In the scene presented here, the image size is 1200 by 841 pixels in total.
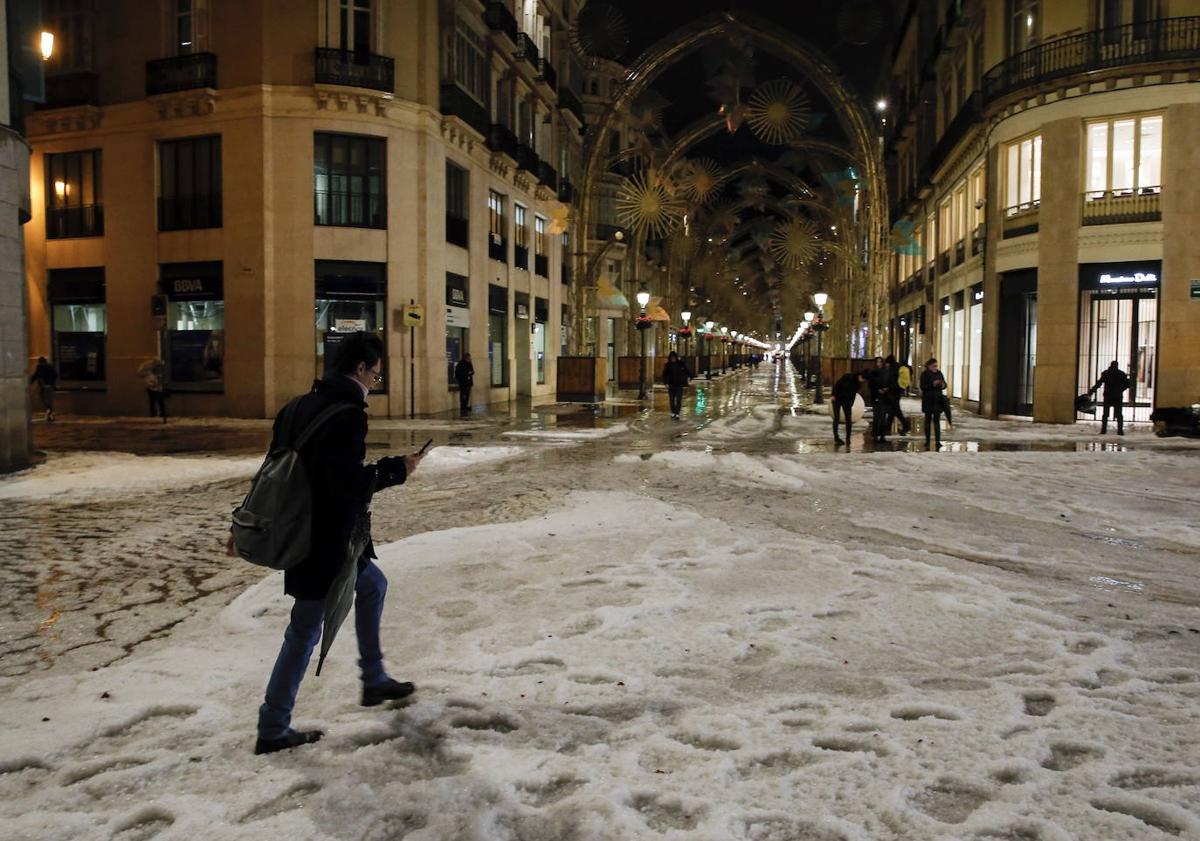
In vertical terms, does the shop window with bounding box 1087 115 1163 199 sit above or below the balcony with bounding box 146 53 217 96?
below

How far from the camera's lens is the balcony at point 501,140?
3147 centimetres

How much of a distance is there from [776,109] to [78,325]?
22.6 metres

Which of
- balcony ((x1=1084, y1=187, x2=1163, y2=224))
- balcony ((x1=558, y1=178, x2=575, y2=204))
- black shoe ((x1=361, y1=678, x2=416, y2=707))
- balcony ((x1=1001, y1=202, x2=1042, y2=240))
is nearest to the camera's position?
black shoe ((x1=361, y1=678, x2=416, y2=707))

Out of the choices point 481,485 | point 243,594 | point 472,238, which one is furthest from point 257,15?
point 243,594

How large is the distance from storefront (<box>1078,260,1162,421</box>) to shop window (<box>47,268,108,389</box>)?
91.9 feet

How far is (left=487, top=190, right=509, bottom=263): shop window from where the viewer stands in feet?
107

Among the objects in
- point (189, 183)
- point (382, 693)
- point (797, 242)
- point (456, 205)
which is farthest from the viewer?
point (797, 242)

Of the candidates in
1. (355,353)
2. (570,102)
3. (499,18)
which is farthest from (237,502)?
(570,102)

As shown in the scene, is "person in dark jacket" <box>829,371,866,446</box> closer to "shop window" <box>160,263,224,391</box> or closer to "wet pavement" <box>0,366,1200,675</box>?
"wet pavement" <box>0,366,1200,675</box>

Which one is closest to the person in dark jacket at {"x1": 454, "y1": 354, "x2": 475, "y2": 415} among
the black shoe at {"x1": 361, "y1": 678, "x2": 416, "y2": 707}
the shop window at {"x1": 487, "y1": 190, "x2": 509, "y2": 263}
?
the shop window at {"x1": 487, "y1": 190, "x2": 509, "y2": 263}

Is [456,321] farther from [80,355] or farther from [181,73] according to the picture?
[80,355]

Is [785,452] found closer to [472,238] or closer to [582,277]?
[582,277]

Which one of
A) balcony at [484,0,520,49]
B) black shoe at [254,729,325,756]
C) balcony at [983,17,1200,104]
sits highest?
balcony at [484,0,520,49]

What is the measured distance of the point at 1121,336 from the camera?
78.1ft
